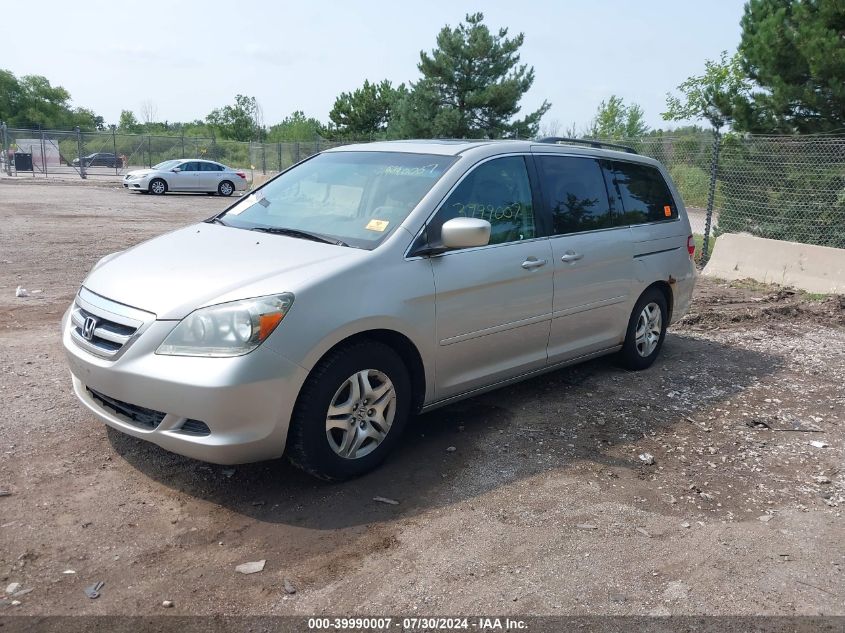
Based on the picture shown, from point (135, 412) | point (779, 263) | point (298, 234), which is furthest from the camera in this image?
point (779, 263)

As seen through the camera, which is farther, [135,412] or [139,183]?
[139,183]

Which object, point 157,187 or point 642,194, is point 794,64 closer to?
point 642,194

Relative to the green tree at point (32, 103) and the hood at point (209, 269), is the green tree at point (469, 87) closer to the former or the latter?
the hood at point (209, 269)

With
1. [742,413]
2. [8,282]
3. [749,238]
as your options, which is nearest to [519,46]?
[749,238]

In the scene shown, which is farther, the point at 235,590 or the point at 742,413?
the point at 742,413

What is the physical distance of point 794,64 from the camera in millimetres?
12422

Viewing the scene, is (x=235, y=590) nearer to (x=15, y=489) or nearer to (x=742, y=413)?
(x=15, y=489)

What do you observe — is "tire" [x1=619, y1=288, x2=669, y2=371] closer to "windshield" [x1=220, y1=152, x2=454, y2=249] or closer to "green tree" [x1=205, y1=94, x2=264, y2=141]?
"windshield" [x1=220, y1=152, x2=454, y2=249]

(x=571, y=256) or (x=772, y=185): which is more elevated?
(x=772, y=185)

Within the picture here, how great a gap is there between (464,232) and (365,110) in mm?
42366

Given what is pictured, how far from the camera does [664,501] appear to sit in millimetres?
4004

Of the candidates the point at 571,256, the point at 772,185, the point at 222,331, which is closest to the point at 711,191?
the point at 772,185

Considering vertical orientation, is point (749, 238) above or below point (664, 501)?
above

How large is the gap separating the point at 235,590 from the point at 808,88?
12.7m
